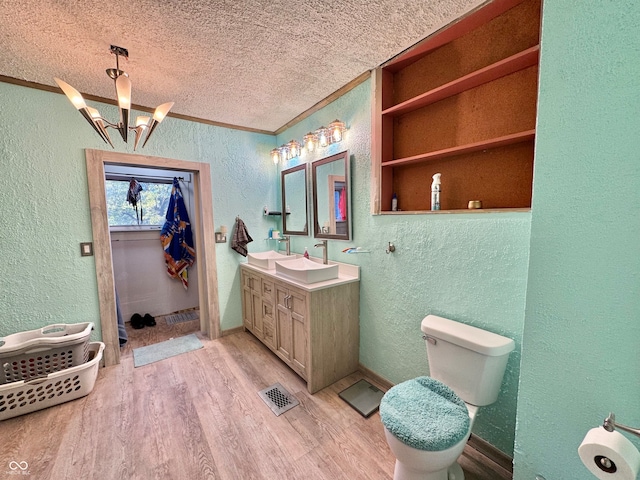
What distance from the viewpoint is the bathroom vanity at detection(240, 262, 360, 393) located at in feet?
6.27

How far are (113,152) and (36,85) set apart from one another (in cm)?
61

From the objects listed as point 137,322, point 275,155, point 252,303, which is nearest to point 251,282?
point 252,303

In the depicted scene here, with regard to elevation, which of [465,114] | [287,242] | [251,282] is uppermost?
[465,114]

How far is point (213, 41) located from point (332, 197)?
4.43 ft

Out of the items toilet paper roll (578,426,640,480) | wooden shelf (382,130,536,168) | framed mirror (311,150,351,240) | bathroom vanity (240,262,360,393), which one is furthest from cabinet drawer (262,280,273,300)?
toilet paper roll (578,426,640,480)

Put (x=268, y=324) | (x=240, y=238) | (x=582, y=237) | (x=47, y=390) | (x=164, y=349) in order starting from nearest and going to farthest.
Result: (x=582, y=237)
(x=47, y=390)
(x=268, y=324)
(x=164, y=349)
(x=240, y=238)

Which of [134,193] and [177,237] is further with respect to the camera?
[177,237]

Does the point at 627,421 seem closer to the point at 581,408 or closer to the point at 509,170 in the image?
the point at 581,408

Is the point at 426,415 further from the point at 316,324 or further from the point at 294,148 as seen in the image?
the point at 294,148

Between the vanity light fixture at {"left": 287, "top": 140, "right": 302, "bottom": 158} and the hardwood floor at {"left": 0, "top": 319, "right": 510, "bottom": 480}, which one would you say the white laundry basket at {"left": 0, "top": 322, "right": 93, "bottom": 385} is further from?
the vanity light fixture at {"left": 287, "top": 140, "right": 302, "bottom": 158}

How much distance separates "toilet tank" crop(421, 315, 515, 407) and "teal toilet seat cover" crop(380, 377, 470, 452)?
0.35 feet

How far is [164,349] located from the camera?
262cm

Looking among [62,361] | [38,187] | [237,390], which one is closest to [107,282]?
[62,361]

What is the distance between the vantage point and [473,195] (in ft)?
4.88
